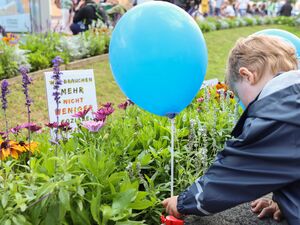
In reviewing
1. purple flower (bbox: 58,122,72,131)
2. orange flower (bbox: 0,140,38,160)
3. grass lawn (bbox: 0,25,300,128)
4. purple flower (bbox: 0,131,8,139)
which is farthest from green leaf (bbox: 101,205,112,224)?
grass lawn (bbox: 0,25,300,128)

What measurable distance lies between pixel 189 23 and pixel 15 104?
429 centimetres

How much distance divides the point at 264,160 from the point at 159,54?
0.74 m

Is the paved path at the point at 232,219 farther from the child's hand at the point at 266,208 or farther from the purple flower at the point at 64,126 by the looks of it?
the purple flower at the point at 64,126

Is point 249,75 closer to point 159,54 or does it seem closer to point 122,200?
point 159,54

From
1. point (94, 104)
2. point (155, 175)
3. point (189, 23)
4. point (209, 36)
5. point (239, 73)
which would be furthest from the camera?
point (209, 36)

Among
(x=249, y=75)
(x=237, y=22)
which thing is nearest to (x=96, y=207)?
(x=249, y=75)

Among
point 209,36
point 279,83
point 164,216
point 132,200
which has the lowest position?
point 209,36

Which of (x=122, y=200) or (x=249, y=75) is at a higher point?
(x=249, y=75)

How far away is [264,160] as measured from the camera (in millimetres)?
1672

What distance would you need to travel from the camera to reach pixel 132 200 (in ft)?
5.97

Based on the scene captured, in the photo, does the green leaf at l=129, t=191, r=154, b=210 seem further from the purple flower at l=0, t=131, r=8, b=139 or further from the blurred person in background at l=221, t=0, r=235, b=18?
the blurred person in background at l=221, t=0, r=235, b=18

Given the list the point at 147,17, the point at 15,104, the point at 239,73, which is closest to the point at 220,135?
the point at 239,73

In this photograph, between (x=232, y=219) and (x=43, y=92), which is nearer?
(x=232, y=219)

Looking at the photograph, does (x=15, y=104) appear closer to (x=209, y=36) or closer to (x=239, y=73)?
(x=239, y=73)
